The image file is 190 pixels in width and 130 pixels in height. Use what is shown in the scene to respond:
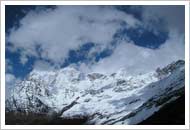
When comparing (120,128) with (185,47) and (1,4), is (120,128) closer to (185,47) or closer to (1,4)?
(185,47)

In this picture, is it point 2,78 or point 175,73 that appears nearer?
point 2,78

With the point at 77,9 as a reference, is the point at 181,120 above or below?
below

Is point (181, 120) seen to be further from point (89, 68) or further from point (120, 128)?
point (89, 68)

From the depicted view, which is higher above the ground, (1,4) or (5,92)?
(1,4)

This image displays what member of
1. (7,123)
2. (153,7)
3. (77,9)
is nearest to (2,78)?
(7,123)

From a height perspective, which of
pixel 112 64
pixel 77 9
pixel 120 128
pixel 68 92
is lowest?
pixel 120 128

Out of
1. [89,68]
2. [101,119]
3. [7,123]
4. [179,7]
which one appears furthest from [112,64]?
[7,123]
